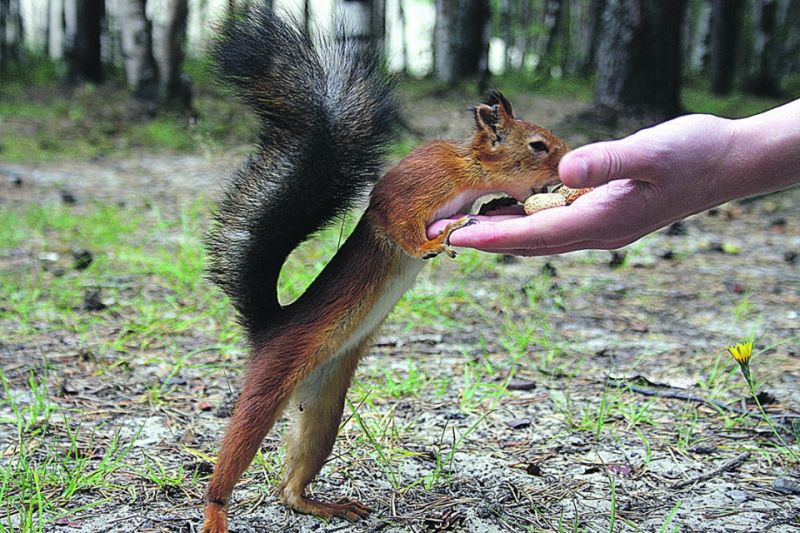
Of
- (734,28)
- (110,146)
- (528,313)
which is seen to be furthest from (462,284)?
(734,28)

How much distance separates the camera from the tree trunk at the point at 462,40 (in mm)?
9963

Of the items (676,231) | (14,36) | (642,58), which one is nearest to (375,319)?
(676,231)

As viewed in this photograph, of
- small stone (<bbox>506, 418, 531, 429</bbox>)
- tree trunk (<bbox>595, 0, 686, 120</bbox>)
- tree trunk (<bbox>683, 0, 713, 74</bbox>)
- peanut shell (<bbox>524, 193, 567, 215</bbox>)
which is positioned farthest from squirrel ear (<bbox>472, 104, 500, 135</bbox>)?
tree trunk (<bbox>683, 0, 713, 74</bbox>)

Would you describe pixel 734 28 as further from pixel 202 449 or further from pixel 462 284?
pixel 202 449

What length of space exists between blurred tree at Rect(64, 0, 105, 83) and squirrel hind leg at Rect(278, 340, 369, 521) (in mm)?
8323

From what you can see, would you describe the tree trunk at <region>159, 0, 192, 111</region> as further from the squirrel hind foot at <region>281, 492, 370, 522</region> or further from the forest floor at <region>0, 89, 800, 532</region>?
the squirrel hind foot at <region>281, 492, 370, 522</region>

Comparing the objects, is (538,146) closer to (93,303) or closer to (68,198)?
(93,303)

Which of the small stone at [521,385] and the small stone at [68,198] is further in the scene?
the small stone at [68,198]

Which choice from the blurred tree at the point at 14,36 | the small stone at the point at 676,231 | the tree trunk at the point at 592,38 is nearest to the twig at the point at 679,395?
the small stone at the point at 676,231

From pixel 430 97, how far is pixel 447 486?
746 centimetres

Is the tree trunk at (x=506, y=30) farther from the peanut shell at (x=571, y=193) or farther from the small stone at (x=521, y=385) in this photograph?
the peanut shell at (x=571, y=193)

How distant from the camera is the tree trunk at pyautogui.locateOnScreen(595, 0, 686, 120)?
207 inches

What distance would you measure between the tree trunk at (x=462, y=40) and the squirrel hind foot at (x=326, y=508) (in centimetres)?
860

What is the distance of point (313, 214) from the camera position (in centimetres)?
151
